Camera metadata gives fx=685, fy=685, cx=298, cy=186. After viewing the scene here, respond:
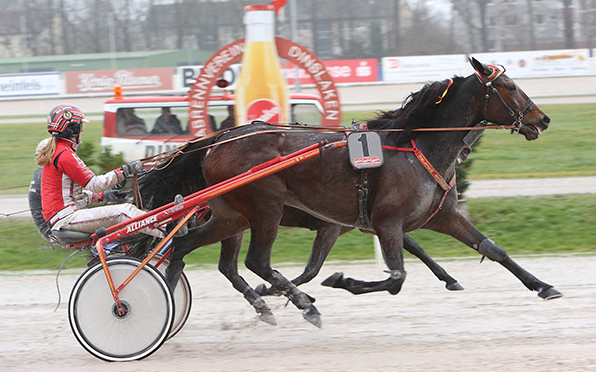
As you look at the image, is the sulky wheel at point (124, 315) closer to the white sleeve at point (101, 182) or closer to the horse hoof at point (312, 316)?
the white sleeve at point (101, 182)

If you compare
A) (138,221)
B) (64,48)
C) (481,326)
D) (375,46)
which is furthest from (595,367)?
(64,48)

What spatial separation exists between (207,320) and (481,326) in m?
1.98

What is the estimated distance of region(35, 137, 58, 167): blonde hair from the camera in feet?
14.2

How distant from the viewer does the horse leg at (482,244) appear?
477 centimetres

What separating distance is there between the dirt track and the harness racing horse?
0.96 ft

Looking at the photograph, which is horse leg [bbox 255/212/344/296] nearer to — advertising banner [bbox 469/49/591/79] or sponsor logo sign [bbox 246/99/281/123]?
sponsor logo sign [bbox 246/99/281/123]

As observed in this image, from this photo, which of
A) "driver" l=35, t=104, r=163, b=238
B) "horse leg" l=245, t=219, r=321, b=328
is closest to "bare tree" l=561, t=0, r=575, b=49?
"horse leg" l=245, t=219, r=321, b=328

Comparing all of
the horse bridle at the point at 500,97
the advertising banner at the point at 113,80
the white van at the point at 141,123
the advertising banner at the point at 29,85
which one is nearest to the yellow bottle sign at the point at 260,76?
the white van at the point at 141,123

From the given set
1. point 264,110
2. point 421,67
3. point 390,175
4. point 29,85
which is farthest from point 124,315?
point 29,85

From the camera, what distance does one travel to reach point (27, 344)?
459 centimetres

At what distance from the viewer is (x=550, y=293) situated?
181 inches

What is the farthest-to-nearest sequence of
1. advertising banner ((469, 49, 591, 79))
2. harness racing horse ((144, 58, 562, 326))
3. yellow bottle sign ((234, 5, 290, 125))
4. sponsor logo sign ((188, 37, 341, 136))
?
advertising banner ((469, 49, 591, 79))
sponsor logo sign ((188, 37, 341, 136))
yellow bottle sign ((234, 5, 290, 125))
harness racing horse ((144, 58, 562, 326))

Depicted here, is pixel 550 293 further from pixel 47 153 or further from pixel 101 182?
pixel 47 153

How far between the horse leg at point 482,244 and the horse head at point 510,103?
78 centimetres
